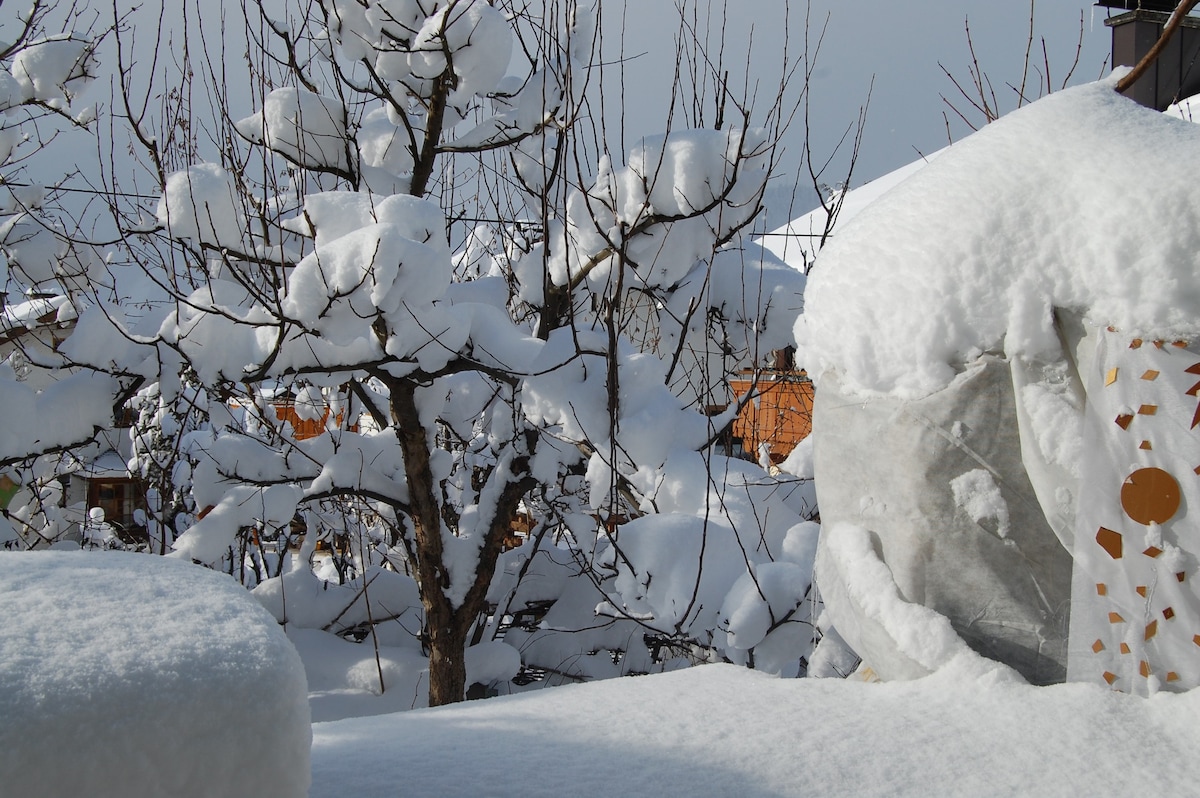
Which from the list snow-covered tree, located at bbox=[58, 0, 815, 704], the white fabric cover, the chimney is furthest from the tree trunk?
the chimney

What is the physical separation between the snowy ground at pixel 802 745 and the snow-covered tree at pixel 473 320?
1605mm

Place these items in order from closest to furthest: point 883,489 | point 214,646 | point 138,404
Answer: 1. point 214,646
2. point 883,489
3. point 138,404

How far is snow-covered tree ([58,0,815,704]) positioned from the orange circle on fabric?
71.4 inches

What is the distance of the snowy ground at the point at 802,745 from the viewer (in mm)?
1758

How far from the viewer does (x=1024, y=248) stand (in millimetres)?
2154

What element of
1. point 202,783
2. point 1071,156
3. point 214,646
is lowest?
point 202,783

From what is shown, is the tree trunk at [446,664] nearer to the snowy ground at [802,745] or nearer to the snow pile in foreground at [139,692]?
the snowy ground at [802,745]

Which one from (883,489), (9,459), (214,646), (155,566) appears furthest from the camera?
(9,459)

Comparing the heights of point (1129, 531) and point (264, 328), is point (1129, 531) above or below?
below

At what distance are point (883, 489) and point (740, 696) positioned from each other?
62 cm

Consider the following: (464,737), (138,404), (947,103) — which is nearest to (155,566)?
(464,737)

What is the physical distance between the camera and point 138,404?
8359 millimetres

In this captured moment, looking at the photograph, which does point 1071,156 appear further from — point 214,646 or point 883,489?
point 214,646

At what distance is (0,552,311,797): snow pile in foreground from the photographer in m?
1.14
